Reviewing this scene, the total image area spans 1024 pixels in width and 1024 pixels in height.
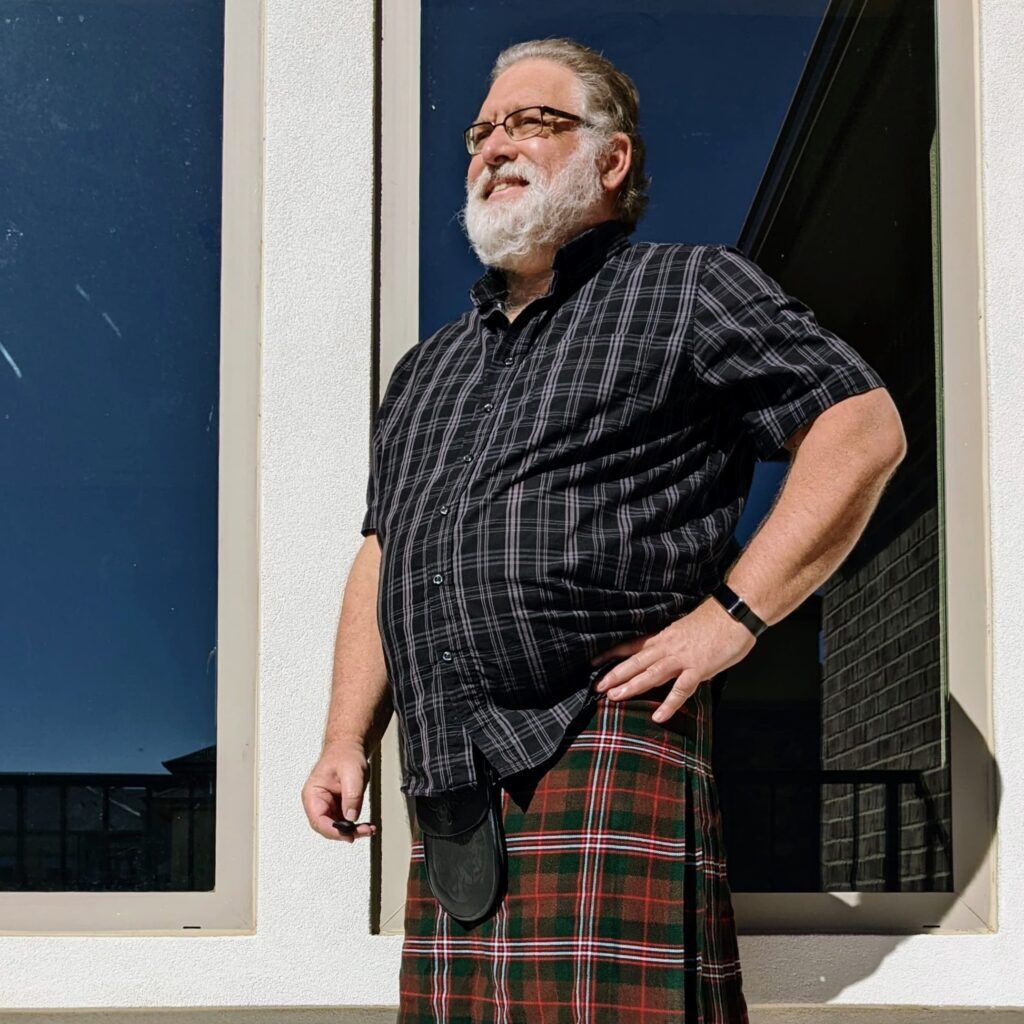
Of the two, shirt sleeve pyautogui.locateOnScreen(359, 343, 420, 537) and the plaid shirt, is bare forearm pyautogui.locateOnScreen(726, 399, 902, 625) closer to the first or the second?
the plaid shirt

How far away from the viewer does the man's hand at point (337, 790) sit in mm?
2238

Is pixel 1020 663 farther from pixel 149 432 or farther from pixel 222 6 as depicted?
pixel 222 6

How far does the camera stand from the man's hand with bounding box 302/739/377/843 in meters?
2.24

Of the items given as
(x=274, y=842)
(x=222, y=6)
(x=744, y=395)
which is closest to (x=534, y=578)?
(x=744, y=395)

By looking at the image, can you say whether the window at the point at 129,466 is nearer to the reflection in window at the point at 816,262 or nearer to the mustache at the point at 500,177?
the reflection in window at the point at 816,262

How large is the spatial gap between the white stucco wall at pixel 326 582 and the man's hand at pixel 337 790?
53 cm

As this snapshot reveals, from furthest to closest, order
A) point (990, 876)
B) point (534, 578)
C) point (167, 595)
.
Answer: point (167, 595) → point (990, 876) → point (534, 578)

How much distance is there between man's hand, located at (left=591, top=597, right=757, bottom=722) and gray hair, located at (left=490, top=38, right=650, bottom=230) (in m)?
0.75

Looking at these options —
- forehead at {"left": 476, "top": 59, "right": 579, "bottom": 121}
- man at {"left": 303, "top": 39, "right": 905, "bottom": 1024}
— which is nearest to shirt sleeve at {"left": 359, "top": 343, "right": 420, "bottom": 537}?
man at {"left": 303, "top": 39, "right": 905, "bottom": 1024}

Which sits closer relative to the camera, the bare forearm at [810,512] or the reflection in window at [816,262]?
the bare forearm at [810,512]

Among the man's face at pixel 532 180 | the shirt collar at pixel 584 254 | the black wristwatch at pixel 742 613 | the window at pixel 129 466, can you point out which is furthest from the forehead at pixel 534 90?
the black wristwatch at pixel 742 613

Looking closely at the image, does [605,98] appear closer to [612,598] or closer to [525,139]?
[525,139]

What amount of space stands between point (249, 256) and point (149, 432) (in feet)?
1.34

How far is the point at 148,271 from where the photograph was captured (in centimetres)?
306
